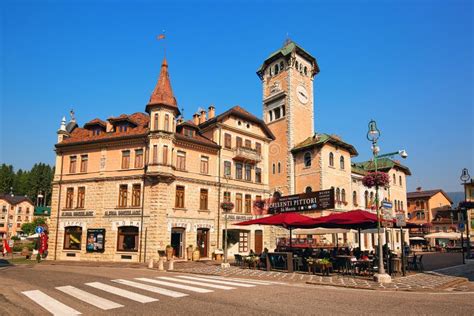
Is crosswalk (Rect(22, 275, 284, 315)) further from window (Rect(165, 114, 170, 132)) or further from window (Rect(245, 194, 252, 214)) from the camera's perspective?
window (Rect(245, 194, 252, 214))

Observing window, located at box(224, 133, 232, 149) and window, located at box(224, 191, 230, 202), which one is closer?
Result: window, located at box(224, 191, 230, 202)

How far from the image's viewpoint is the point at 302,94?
4275 centimetres

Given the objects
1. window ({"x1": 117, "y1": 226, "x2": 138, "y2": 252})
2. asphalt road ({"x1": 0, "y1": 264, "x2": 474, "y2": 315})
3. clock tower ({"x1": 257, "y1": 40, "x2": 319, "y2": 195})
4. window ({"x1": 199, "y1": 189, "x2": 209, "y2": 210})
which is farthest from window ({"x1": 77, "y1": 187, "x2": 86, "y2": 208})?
clock tower ({"x1": 257, "y1": 40, "x2": 319, "y2": 195})

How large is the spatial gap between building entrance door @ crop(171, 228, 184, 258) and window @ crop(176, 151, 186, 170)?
16.6ft

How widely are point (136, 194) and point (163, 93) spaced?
8468 millimetres

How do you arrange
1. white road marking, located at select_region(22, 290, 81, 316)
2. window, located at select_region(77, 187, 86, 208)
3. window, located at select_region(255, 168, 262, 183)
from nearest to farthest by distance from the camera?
1. white road marking, located at select_region(22, 290, 81, 316)
2. window, located at select_region(77, 187, 86, 208)
3. window, located at select_region(255, 168, 262, 183)

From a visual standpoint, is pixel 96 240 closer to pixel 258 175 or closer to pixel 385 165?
pixel 258 175

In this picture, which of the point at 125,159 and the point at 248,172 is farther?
the point at 248,172

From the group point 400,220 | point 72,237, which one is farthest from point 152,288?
point 72,237

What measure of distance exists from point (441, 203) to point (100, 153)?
64882 mm

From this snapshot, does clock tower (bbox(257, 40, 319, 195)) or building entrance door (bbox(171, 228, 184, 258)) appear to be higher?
clock tower (bbox(257, 40, 319, 195))

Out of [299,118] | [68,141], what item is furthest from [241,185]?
[68,141]

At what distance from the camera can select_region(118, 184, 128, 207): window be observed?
28.5 metres

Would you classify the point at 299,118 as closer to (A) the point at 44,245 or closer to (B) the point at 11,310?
(A) the point at 44,245
